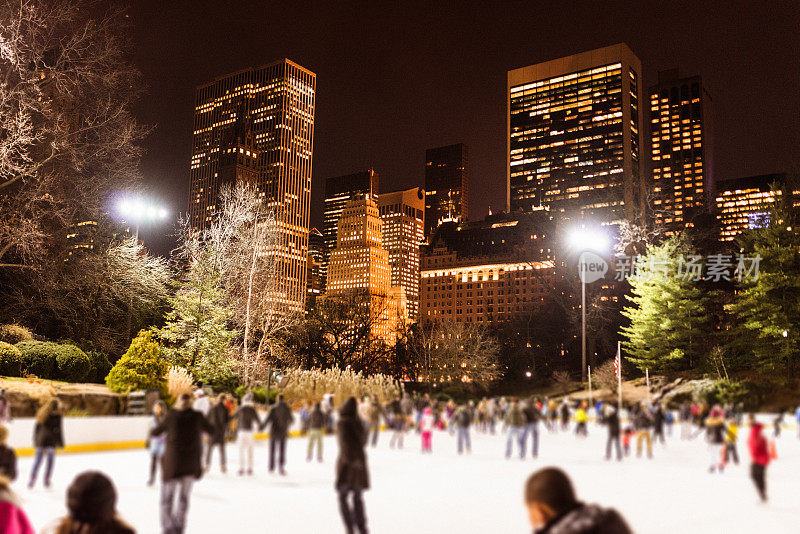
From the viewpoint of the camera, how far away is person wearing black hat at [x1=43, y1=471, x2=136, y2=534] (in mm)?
2859

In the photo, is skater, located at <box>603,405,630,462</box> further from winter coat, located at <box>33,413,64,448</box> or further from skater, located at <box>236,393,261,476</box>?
winter coat, located at <box>33,413,64,448</box>

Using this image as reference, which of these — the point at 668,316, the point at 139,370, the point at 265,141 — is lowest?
the point at 139,370

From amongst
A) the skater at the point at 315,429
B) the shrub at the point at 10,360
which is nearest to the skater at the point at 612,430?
the skater at the point at 315,429

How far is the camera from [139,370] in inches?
934

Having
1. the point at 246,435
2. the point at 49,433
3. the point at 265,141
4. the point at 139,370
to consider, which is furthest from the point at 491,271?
the point at 265,141

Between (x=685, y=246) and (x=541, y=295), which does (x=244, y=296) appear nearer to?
(x=685, y=246)

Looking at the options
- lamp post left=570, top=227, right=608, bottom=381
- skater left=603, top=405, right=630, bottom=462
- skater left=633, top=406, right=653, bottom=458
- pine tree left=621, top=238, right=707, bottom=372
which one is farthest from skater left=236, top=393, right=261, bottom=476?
lamp post left=570, top=227, right=608, bottom=381

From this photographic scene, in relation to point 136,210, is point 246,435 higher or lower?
lower

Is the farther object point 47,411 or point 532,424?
point 532,424

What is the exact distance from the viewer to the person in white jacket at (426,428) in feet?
38.4

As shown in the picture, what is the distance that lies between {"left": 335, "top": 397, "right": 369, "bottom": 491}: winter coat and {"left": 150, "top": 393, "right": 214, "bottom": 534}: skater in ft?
5.13

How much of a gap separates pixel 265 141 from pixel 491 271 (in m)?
74.0

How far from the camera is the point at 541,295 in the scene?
169 ft

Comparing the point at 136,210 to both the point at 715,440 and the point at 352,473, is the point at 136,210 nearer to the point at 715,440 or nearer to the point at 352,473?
the point at 352,473
